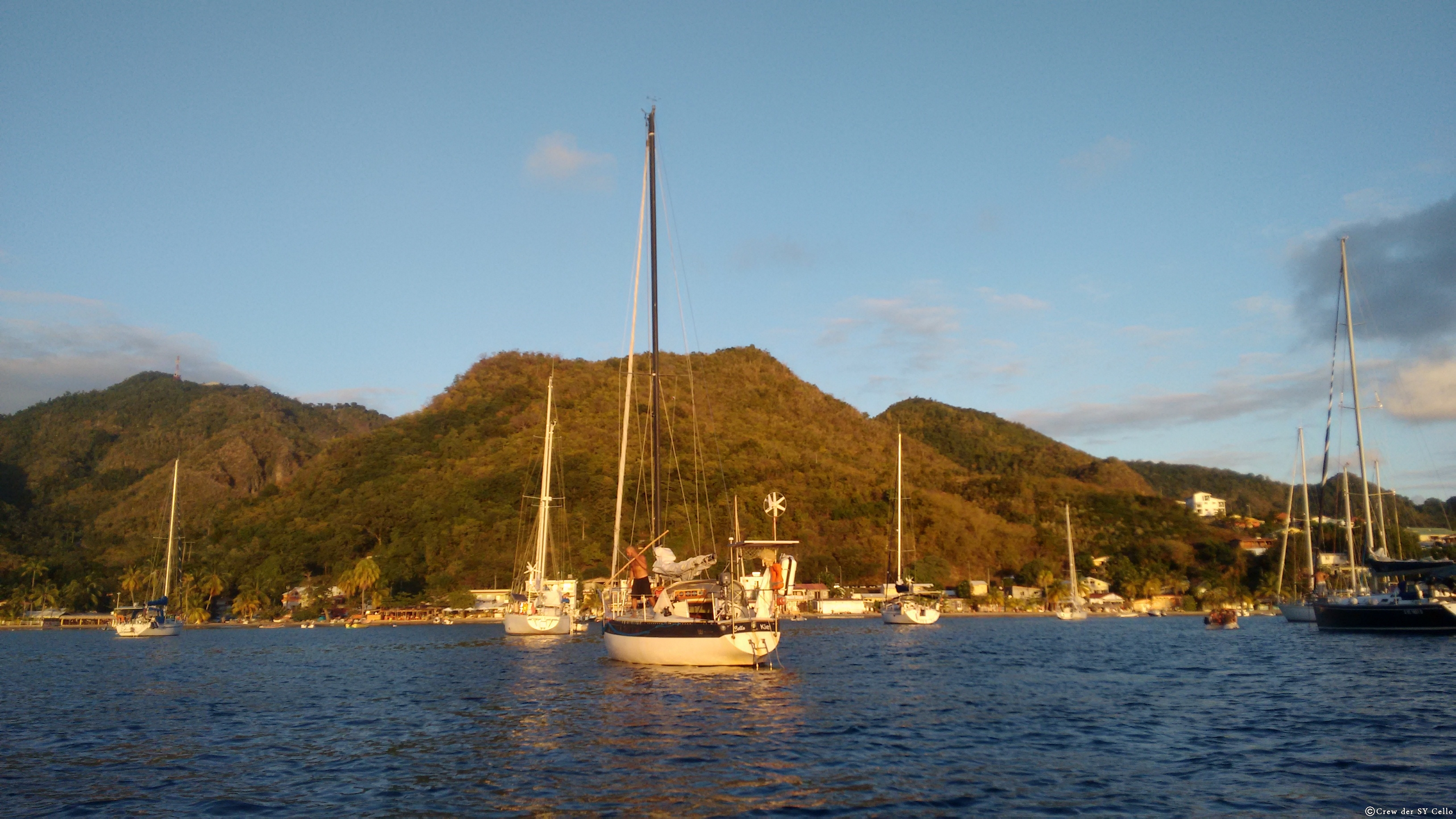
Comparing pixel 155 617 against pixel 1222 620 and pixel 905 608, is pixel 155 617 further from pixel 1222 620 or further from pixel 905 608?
Result: pixel 1222 620

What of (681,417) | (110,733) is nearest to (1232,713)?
(110,733)

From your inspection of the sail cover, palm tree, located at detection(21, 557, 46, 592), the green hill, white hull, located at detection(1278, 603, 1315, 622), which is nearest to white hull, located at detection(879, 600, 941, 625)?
white hull, located at detection(1278, 603, 1315, 622)

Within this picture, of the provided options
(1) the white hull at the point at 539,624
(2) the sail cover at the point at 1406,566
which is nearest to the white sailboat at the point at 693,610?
(1) the white hull at the point at 539,624

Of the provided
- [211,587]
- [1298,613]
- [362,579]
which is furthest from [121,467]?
[1298,613]

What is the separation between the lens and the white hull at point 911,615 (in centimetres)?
7356

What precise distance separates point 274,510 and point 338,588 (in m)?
30.0

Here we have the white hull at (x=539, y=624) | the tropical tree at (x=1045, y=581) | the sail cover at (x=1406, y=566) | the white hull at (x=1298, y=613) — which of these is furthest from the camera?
the tropical tree at (x=1045, y=581)

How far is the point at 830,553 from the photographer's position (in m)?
121

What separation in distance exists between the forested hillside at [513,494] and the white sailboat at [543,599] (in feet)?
54.4

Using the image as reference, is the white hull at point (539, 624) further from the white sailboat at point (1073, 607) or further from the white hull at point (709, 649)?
the white sailboat at point (1073, 607)

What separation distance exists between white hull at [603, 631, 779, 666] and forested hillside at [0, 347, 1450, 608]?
156ft

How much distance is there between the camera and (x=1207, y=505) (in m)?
184

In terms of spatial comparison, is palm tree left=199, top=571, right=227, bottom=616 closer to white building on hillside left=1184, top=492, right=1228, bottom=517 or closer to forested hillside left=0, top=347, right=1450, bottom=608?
forested hillside left=0, top=347, right=1450, bottom=608

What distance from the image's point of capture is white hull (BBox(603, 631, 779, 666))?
27.7 m
